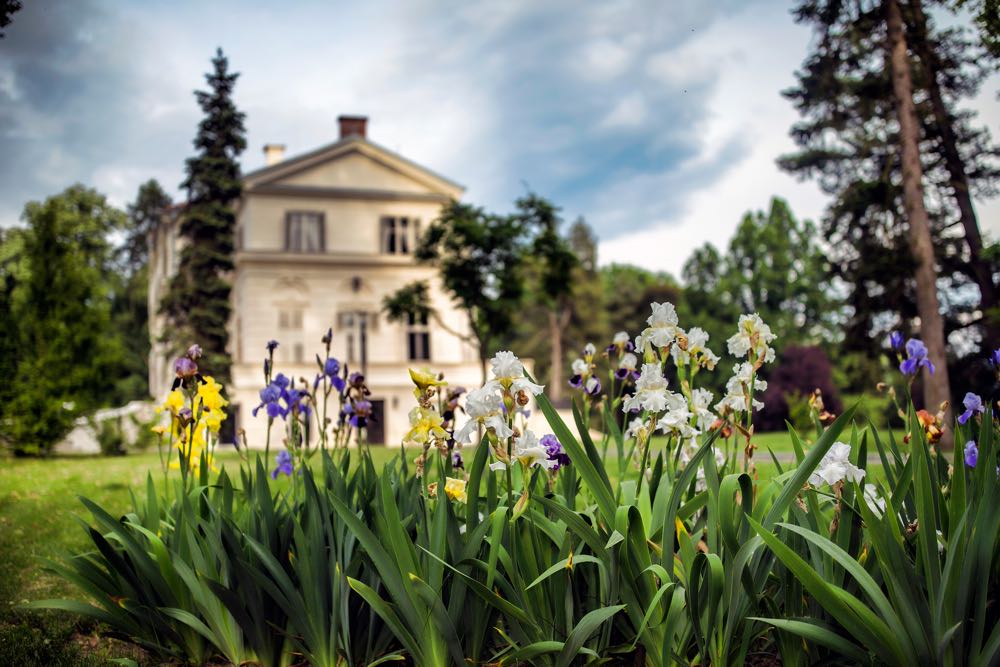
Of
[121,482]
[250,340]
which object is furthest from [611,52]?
[250,340]

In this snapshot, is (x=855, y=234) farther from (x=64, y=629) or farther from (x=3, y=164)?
(x=64, y=629)

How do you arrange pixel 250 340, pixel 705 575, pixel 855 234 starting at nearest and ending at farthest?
pixel 705 575, pixel 855 234, pixel 250 340

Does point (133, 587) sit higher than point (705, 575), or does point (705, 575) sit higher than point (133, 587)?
point (705, 575)

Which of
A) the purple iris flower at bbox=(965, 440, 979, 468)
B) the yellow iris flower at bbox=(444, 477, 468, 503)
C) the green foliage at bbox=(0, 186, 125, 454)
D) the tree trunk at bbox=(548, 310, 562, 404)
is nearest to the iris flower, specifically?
the purple iris flower at bbox=(965, 440, 979, 468)

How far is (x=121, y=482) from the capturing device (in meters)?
10.8

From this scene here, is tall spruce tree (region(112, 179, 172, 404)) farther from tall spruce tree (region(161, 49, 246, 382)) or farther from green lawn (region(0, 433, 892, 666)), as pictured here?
green lawn (region(0, 433, 892, 666))

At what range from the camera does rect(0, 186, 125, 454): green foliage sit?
63.1ft

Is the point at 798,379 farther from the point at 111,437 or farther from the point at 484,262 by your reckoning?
the point at 111,437

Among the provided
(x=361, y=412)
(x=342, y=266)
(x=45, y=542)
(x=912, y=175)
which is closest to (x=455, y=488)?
(x=361, y=412)

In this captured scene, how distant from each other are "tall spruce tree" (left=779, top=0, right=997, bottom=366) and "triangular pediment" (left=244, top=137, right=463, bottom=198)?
16.2m

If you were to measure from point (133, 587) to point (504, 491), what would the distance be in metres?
1.83

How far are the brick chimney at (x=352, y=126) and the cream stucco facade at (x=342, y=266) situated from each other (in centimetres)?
7

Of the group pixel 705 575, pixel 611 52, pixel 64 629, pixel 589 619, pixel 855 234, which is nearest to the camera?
pixel 589 619

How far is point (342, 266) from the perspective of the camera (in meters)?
32.6
